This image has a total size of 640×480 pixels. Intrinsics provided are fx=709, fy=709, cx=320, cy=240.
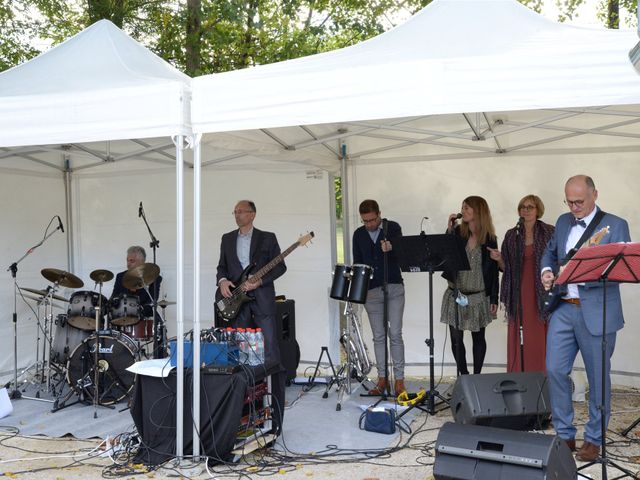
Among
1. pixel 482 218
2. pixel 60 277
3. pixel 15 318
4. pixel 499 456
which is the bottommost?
pixel 499 456

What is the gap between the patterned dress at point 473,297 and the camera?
18.6ft

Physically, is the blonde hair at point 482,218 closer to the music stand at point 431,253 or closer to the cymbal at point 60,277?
the music stand at point 431,253

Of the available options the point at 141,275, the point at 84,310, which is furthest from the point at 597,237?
the point at 84,310

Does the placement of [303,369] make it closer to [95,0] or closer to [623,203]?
[623,203]

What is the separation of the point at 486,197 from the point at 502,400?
2582mm

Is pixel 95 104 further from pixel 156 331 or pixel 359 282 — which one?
pixel 156 331


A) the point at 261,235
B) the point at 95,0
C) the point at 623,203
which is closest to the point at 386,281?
the point at 261,235

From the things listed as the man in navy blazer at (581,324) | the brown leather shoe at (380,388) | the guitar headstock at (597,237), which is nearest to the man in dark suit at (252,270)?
the brown leather shoe at (380,388)

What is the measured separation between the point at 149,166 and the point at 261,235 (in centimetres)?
214

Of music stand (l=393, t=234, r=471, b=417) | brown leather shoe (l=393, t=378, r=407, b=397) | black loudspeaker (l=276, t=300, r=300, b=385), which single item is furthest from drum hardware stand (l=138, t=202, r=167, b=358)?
music stand (l=393, t=234, r=471, b=417)

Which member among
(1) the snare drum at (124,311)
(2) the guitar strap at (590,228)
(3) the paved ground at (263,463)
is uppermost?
(2) the guitar strap at (590,228)

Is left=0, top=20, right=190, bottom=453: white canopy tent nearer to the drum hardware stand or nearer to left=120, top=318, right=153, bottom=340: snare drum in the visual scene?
the drum hardware stand

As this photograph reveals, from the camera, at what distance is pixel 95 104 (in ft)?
14.2

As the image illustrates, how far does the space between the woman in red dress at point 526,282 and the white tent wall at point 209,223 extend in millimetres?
1897
